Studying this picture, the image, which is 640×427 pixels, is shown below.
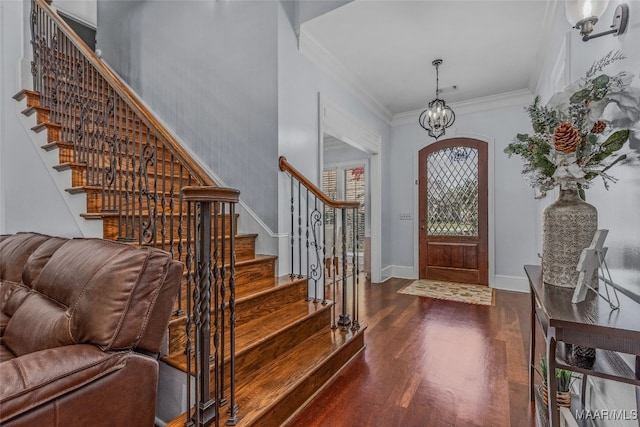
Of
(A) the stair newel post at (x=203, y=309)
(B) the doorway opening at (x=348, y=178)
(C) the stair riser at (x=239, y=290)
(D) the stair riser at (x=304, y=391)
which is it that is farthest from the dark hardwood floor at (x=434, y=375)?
(B) the doorway opening at (x=348, y=178)

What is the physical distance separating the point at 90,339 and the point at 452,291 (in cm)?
417

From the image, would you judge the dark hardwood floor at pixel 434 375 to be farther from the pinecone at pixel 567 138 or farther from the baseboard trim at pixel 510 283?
the pinecone at pixel 567 138

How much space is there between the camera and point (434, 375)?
82.0 inches

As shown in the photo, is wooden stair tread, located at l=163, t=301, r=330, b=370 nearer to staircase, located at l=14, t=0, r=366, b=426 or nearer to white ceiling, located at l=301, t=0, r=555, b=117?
staircase, located at l=14, t=0, r=366, b=426

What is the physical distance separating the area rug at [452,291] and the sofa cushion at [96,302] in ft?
11.8

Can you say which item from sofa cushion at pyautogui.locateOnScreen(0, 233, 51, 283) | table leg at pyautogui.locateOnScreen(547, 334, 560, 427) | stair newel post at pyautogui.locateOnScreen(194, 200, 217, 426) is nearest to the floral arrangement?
table leg at pyautogui.locateOnScreen(547, 334, 560, 427)

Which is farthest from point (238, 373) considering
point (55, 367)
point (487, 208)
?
point (487, 208)

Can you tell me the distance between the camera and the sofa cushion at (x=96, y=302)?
3.93ft

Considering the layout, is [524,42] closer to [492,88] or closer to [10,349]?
[492,88]

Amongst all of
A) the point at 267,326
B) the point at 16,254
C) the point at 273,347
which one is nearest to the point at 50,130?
the point at 16,254

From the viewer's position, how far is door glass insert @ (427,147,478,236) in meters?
4.67

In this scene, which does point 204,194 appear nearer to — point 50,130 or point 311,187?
point 311,187

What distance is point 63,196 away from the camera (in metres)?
2.27

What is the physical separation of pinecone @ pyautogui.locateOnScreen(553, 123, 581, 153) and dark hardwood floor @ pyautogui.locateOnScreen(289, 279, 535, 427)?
57.1 inches
